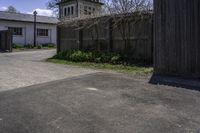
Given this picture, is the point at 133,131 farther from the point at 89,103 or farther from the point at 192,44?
the point at 192,44

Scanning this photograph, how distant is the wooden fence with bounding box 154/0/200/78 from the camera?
374 inches

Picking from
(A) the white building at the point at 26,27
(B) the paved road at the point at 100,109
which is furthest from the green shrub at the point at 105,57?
(A) the white building at the point at 26,27

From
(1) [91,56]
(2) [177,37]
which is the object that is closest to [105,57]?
(1) [91,56]

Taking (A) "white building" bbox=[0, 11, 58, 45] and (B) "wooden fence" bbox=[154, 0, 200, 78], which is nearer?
(B) "wooden fence" bbox=[154, 0, 200, 78]

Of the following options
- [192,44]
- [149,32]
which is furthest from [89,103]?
[149,32]

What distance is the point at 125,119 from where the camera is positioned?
5539 mm

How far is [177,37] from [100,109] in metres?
4.86

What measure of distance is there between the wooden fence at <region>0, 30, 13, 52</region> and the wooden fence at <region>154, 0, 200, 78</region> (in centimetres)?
2031

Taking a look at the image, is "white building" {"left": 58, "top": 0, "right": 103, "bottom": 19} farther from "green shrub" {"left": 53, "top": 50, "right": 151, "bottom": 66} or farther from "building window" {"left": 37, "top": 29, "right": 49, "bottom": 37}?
"green shrub" {"left": 53, "top": 50, "right": 151, "bottom": 66}

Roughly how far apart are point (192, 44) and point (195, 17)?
845 millimetres

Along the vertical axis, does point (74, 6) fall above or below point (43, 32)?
above

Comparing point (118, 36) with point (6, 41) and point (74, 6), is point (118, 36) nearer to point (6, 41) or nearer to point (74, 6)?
point (6, 41)

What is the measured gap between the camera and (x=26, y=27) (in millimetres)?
38094

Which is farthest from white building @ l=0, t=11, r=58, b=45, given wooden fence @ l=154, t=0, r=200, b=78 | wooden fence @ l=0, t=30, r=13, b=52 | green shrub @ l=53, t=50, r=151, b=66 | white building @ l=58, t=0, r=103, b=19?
wooden fence @ l=154, t=0, r=200, b=78
